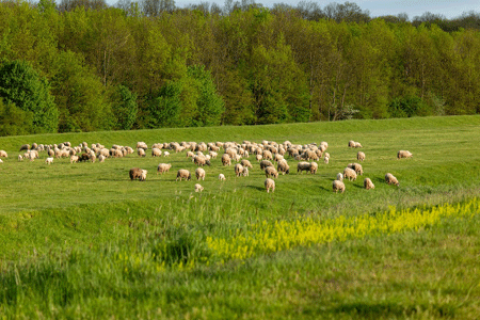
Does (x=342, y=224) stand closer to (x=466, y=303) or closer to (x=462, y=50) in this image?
(x=466, y=303)

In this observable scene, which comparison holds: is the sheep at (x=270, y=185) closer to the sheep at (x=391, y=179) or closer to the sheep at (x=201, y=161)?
the sheep at (x=391, y=179)

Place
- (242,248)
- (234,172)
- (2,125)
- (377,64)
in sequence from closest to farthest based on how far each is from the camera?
(242,248)
(234,172)
(2,125)
(377,64)

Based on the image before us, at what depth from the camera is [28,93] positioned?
50.7 meters

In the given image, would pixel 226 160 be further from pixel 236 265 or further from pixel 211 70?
pixel 211 70

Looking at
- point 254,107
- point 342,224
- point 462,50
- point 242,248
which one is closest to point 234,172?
point 342,224

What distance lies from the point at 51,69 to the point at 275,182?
41.6 meters

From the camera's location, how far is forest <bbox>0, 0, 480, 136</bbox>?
185 feet

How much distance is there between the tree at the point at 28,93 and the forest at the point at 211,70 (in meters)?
0.09

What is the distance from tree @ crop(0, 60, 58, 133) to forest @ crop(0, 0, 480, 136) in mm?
95

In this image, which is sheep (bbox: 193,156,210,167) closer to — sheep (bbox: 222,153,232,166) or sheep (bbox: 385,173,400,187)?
sheep (bbox: 222,153,232,166)

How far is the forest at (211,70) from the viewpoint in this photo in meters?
56.5

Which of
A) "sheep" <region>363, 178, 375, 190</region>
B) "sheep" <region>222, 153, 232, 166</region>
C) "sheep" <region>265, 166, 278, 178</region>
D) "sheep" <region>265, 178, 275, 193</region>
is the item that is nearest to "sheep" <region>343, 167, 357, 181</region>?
"sheep" <region>363, 178, 375, 190</region>

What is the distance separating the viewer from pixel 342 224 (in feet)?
36.7

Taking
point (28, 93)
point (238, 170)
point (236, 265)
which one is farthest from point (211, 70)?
point (236, 265)
